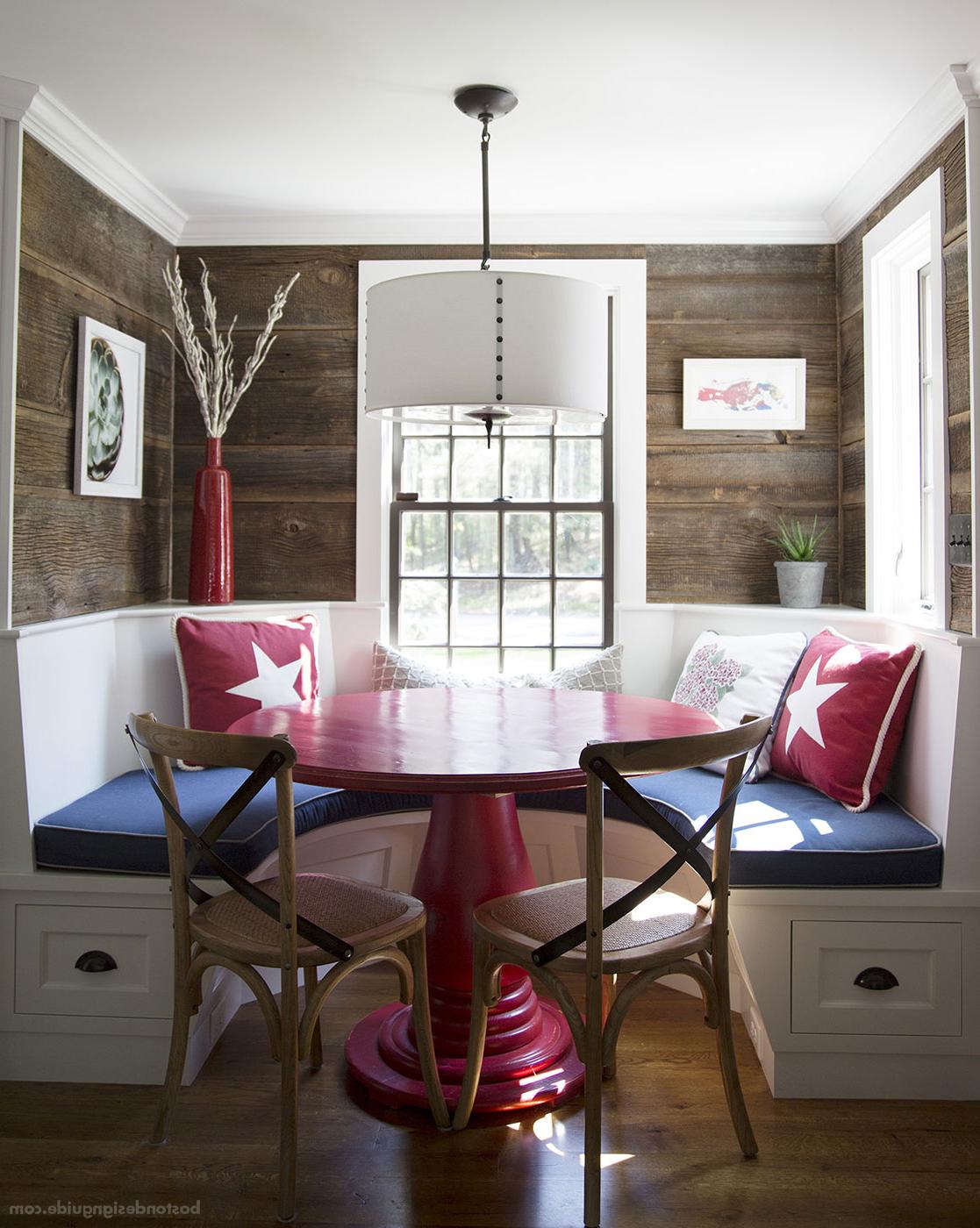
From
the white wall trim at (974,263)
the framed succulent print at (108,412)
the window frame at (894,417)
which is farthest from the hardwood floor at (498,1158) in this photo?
the framed succulent print at (108,412)

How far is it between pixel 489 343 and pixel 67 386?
139cm

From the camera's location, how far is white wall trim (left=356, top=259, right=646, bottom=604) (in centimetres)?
396

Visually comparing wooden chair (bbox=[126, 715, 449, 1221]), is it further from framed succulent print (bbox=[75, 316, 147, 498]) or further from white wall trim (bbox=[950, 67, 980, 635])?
white wall trim (bbox=[950, 67, 980, 635])

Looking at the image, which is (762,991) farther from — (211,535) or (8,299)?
(8,299)

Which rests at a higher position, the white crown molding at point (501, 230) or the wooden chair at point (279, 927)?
the white crown molding at point (501, 230)

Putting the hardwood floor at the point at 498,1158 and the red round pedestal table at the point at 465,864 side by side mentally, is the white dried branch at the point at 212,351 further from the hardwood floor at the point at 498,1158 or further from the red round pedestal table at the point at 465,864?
the hardwood floor at the point at 498,1158

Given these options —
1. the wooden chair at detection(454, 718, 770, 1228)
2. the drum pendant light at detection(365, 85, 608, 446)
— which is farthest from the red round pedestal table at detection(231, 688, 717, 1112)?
the drum pendant light at detection(365, 85, 608, 446)

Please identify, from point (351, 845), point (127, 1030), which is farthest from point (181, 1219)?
point (351, 845)

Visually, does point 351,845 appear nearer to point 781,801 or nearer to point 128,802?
point 128,802

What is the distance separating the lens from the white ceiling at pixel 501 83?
2.46m

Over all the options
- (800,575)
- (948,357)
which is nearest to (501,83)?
(948,357)

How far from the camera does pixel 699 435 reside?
3986 millimetres

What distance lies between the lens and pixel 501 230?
13.0ft

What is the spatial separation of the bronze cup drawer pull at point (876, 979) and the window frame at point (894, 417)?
112 cm
